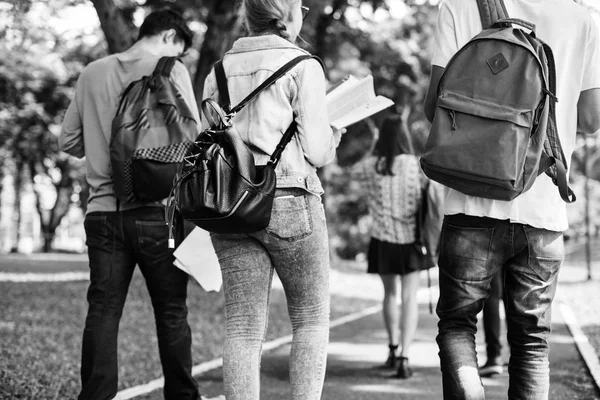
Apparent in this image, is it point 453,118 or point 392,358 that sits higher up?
point 453,118

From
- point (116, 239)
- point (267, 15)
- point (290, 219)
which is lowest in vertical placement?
point (116, 239)

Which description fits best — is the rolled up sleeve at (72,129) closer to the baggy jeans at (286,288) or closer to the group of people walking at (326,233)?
the group of people walking at (326,233)

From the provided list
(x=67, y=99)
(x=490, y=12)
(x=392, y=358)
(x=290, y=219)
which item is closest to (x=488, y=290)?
(x=290, y=219)

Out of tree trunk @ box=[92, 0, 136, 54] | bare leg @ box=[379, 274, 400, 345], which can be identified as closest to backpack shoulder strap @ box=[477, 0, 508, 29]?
bare leg @ box=[379, 274, 400, 345]

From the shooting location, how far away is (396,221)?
250 inches

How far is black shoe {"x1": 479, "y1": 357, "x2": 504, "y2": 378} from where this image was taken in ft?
19.9

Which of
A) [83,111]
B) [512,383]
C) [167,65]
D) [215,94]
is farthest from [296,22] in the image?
[512,383]

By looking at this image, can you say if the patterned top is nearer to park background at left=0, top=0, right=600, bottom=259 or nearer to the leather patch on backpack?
park background at left=0, top=0, right=600, bottom=259

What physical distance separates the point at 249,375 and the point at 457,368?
85 cm

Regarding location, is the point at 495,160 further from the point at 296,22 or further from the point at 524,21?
the point at 296,22

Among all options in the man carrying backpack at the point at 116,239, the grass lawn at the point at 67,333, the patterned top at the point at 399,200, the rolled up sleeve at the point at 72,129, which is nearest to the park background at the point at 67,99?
the grass lawn at the point at 67,333

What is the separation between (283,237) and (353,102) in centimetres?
88

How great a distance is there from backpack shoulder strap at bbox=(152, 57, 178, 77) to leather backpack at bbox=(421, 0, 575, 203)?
1.64 metres

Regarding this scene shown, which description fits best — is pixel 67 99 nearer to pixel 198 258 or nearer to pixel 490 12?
pixel 198 258
